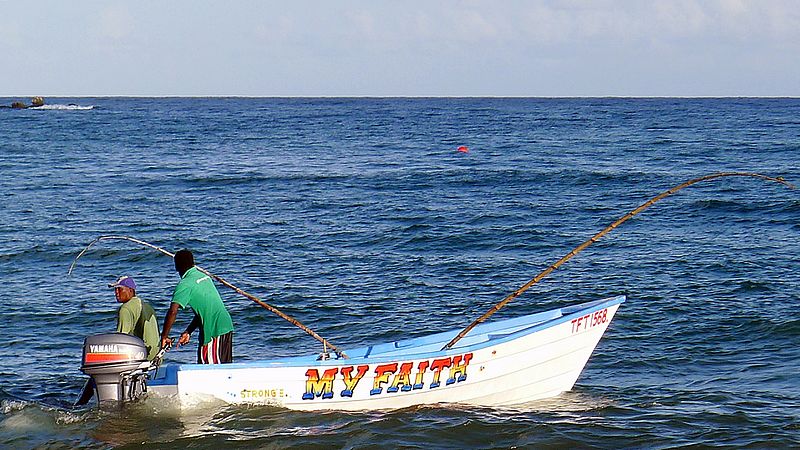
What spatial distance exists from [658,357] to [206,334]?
20.4ft

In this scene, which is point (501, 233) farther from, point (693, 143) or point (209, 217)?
point (693, 143)

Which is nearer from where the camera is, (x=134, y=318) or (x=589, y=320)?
(x=134, y=318)

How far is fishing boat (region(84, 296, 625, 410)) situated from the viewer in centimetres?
955

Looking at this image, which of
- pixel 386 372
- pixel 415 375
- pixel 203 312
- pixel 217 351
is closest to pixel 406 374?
pixel 415 375

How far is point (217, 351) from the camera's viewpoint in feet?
32.7

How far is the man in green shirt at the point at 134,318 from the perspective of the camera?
9742mm

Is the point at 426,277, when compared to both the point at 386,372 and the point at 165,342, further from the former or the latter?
the point at 165,342

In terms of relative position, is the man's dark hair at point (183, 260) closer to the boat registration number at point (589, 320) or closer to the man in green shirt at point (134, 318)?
the man in green shirt at point (134, 318)

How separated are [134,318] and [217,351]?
3.01 feet

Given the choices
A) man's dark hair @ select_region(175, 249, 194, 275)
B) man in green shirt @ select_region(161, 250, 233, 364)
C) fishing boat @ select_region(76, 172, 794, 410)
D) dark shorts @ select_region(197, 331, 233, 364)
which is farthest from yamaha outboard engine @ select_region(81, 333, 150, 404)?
man's dark hair @ select_region(175, 249, 194, 275)

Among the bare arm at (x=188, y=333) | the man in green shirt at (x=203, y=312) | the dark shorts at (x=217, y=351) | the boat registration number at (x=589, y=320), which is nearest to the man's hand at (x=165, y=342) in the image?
the man in green shirt at (x=203, y=312)

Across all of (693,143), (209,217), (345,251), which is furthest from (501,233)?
(693,143)

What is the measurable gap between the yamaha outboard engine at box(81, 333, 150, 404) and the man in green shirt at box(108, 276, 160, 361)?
0.31m

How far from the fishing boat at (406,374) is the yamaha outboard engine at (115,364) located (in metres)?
0.02
